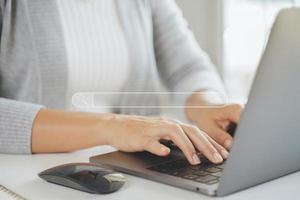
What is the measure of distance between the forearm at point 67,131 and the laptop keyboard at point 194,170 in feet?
0.57

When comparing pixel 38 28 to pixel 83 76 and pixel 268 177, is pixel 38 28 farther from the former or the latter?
pixel 268 177

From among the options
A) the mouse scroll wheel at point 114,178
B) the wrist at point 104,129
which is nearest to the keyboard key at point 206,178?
the mouse scroll wheel at point 114,178

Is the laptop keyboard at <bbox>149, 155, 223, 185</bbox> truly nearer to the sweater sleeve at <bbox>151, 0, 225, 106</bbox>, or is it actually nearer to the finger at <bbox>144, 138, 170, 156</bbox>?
the finger at <bbox>144, 138, 170, 156</bbox>

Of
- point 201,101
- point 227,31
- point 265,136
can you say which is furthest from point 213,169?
Result: point 227,31

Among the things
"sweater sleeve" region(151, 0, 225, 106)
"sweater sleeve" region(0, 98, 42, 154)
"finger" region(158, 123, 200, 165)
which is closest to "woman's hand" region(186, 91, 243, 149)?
"finger" region(158, 123, 200, 165)

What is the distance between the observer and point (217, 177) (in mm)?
658

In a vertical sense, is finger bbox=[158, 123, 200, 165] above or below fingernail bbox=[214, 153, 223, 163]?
above

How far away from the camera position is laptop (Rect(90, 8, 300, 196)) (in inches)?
20.8

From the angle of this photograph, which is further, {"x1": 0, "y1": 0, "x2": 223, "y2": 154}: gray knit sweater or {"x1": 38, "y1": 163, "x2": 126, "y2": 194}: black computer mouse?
{"x1": 0, "y1": 0, "x2": 223, "y2": 154}: gray knit sweater

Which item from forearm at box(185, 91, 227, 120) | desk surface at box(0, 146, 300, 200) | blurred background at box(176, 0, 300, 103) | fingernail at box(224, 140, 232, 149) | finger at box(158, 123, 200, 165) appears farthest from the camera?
blurred background at box(176, 0, 300, 103)

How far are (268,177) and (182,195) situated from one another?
12 centimetres

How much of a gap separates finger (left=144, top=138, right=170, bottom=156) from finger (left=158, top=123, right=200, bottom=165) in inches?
0.8

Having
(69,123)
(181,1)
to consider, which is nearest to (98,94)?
(69,123)

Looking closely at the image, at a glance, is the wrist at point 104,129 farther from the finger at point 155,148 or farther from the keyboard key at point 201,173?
the keyboard key at point 201,173
